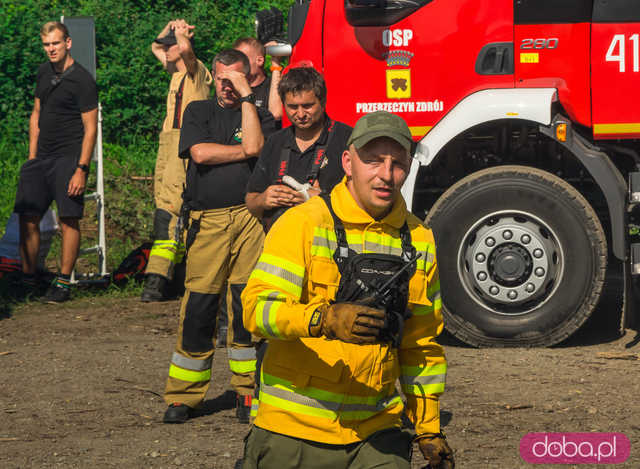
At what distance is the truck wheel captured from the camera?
7402 millimetres

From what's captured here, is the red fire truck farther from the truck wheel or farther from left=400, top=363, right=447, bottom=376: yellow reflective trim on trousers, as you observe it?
left=400, top=363, right=447, bottom=376: yellow reflective trim on trousers

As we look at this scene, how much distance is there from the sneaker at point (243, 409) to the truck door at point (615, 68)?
3.07m

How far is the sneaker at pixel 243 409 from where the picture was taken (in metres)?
6.12

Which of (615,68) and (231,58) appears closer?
(231,58)

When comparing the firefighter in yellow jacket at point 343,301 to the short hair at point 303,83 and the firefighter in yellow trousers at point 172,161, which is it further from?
the firefighter in yellow trousers at point 172,161

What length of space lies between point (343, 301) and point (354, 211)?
0.98ft

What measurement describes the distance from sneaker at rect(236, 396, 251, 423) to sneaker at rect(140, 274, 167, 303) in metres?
3.61

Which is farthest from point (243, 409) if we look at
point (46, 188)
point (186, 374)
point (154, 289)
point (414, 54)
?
point (46, 188)

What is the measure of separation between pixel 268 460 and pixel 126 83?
1251cm

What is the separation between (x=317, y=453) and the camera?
341cm

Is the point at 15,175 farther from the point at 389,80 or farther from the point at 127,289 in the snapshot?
the point at 389,80

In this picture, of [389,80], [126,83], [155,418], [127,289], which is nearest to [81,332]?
[127,289]

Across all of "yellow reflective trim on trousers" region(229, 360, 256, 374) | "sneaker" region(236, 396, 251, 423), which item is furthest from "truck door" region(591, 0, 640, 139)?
"sneaker" region(236, 396, 251, 423)

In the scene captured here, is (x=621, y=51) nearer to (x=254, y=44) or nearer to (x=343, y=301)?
(x=254, y=44)
